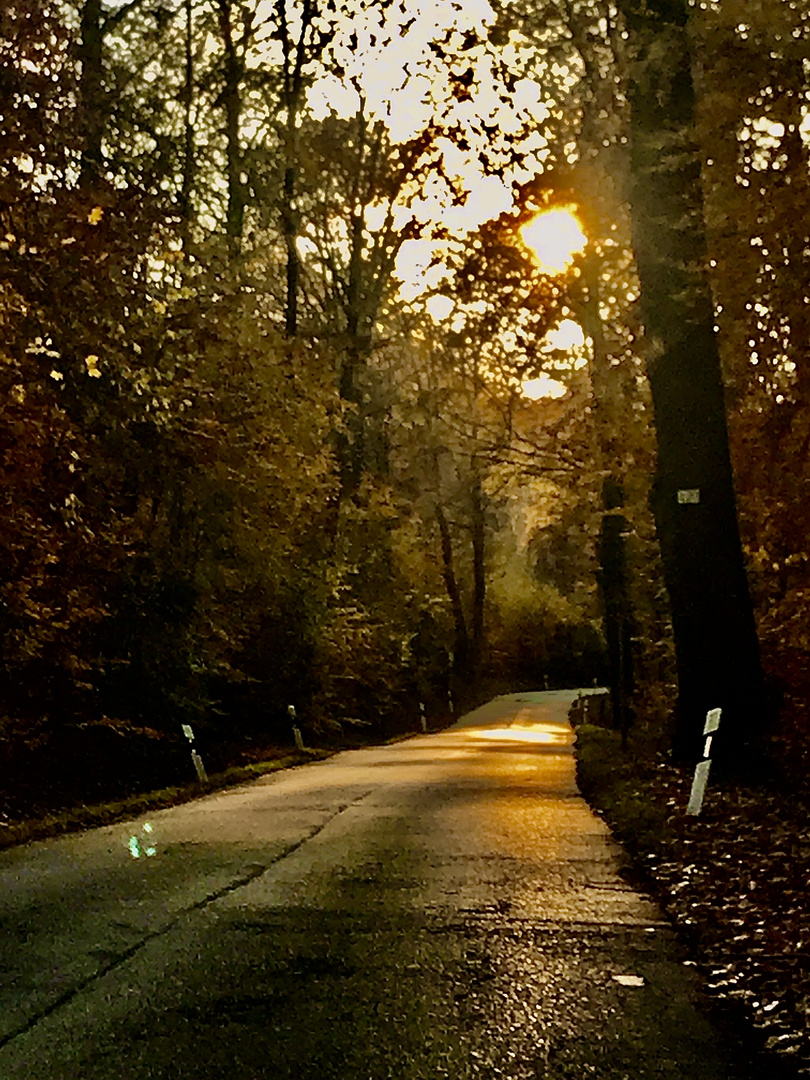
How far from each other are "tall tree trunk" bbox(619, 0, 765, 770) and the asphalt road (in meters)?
2.70

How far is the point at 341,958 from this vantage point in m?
6.30

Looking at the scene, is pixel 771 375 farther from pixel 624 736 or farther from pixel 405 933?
pixel 405 933

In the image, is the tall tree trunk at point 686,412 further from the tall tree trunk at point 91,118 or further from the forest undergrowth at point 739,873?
the tall tree trunk at point 91,118

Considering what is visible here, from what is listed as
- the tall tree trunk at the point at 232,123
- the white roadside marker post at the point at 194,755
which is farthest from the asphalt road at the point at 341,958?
the tall tree trunk at the point at 232,123

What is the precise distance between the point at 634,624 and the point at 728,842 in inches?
556

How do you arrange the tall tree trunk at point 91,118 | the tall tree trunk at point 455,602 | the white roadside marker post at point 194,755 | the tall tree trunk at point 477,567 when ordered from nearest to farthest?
the tall tree trunk at point 91,118
the white roadside marker post at point 194,755
the tall tree trunk at point 455,602
the tall tree trunk at point 477,567

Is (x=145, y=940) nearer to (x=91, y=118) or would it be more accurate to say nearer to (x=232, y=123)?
(x=91, y=118)

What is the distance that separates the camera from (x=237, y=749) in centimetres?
2284

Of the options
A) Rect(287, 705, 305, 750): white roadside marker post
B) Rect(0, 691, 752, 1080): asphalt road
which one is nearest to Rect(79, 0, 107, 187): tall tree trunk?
Rect(0, 691, 752, 1080): asphalt road

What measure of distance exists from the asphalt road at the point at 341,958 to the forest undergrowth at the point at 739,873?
0.22 metres

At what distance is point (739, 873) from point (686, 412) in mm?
6620

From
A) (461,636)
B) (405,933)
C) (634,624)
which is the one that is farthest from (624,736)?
(461,636)

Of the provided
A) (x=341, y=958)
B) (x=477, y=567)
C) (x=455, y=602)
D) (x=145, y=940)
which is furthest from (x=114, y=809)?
(x=477, y=567)

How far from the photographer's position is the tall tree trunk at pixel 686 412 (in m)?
13.4
